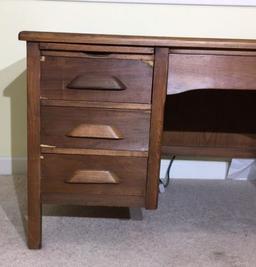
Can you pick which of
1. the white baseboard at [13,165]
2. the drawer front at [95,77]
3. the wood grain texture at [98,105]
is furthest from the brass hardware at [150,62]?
the white baseboard at [13,165]

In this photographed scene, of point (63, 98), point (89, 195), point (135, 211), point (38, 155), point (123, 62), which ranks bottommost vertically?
point (135, 211)

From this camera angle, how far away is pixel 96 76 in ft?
3.48

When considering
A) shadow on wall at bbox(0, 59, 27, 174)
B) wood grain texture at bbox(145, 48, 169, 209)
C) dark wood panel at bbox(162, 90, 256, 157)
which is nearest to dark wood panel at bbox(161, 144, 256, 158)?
dark wood panel at bbox(162, 90, 256, 157)

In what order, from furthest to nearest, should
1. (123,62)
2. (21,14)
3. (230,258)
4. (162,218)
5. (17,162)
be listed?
(17,162), (21,14), (162,218), (230,258), (123,62)

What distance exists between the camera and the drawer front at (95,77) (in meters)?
1.05

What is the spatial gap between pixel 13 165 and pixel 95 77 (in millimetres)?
834

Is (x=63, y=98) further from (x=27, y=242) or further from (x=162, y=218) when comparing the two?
(x=162, y=218)

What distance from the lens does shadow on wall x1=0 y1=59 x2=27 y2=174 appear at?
1.63 meters

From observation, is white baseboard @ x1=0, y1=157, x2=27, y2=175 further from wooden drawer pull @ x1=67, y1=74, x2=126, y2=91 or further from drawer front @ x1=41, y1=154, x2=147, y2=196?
wooden drawer pull @ x1=67, y1=74, x2=126, y2=91

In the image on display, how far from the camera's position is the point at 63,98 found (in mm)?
1079

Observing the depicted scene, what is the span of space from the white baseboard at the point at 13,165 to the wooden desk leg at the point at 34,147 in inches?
23.7

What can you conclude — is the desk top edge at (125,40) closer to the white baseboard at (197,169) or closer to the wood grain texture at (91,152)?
the wood grain texture at (91,152)

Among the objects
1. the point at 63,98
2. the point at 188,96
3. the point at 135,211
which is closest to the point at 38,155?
the point at 63,98

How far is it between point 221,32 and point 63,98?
0.80m
